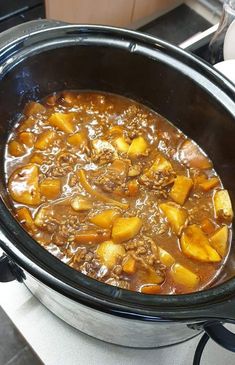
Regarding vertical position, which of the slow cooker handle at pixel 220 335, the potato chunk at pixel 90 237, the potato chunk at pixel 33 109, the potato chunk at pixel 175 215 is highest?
the potato chunk at pixel 33 109

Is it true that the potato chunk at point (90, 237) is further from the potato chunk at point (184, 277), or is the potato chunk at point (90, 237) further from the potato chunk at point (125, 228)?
the potato chunk at point (184, 277)

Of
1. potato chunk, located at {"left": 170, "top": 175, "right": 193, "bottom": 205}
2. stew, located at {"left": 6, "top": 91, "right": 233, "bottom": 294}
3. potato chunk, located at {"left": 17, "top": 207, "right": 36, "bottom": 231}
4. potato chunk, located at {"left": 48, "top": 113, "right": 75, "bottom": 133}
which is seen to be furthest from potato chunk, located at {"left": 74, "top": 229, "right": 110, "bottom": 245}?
A: potato chunk, located at {"left": 48, "top": 113, "right": 75, "bottom": 133}

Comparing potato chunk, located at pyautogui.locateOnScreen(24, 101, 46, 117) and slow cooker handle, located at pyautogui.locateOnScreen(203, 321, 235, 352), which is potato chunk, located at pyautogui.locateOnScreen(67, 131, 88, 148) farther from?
slow cooker handle, located at pyautogui.locateOnScreen(203, 321, 235, 352)

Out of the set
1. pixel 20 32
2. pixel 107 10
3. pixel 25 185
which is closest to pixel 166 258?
pixel 25 185

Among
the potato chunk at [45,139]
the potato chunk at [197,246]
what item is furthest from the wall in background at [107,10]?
the potato chunk at [197,246]

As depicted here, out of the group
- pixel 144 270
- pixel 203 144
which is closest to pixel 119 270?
pixel 144 270
